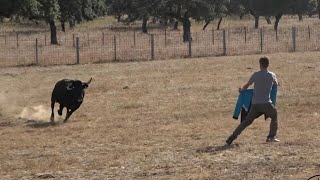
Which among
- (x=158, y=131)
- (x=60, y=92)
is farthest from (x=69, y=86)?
(x=158, y=131)

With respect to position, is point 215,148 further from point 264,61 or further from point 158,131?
point 158,131

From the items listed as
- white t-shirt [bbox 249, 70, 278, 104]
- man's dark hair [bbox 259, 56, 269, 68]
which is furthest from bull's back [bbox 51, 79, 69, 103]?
man's dark hair [bbox 259, 56, 269, 68]

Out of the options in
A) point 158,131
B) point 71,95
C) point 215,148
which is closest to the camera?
point 215,148

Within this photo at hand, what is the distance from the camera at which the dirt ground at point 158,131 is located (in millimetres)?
9492

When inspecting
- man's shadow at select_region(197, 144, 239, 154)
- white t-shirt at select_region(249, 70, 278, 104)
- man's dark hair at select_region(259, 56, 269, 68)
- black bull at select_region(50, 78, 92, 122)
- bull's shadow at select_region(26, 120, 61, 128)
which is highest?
man's dark hair at select_region(259, 56, 269, 68)

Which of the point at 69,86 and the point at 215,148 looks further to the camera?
the point at 69,86

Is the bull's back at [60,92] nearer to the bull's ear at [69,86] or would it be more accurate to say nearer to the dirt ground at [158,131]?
the bull's ear at [69,86]

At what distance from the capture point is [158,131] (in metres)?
13.1

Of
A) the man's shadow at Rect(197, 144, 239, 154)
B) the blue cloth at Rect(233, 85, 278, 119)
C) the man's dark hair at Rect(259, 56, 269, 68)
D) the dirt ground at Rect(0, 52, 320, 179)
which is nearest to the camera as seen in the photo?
the dirt ground at Rect(0, 52, 320, 179)

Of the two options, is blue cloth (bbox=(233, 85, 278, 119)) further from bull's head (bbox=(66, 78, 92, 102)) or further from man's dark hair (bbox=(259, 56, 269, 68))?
bull's head (bbox=(66, 78, 92, 102))

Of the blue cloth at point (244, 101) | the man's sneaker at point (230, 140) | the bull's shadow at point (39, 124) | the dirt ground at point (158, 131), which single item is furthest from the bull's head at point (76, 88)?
the man's sneaker at point (230, 140)

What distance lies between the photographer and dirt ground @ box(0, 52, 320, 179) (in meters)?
9.49

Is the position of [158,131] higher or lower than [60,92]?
lower

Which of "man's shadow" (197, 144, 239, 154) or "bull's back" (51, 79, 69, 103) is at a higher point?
"bull's back" (51, 79, 69, 103)
